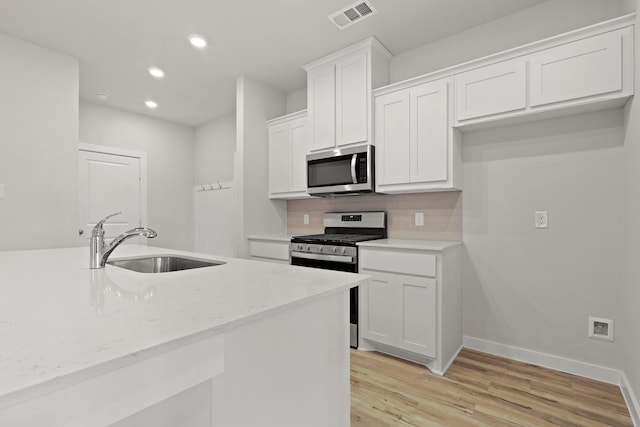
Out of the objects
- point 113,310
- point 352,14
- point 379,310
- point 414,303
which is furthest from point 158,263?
point 352,14

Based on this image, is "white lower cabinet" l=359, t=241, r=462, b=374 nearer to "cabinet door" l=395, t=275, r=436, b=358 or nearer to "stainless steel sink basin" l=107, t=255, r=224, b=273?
"cabinet door" l=395, t=275, r=436, b=358

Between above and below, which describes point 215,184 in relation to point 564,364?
above

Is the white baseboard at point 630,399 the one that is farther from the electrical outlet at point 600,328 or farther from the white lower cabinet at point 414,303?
the white lower cabinet at point 414,303

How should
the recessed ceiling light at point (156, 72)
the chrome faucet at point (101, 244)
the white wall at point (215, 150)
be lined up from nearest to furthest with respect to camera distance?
the chrome faucet at point (101, 244), the recessed ceiling light at point (156, 72), the white wall at point (215, 150)

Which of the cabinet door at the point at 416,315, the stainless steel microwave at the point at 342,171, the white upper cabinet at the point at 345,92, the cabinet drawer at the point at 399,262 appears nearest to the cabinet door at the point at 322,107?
the white upper cabinet at the point at 345,92

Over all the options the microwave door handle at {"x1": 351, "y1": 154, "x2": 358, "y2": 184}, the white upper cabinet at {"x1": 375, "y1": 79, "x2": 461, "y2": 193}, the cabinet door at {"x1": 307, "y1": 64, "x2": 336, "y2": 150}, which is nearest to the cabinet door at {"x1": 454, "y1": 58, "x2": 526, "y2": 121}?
the white upper cabinet at {"x1": 375, "y1": 79, "x2": 461, "y2": 193}

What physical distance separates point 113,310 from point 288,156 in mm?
2959

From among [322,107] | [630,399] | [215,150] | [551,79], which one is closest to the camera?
[630,399]

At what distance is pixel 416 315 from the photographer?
7.80 feet

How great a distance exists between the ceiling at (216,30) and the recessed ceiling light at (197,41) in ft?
0.18

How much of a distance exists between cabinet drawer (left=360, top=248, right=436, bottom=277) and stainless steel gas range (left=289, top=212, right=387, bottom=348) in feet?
0.37

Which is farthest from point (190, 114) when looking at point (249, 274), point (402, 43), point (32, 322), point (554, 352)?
point (554, 352)

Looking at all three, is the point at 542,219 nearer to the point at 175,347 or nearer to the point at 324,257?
the point at 324,257

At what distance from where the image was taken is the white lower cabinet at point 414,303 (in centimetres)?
229
